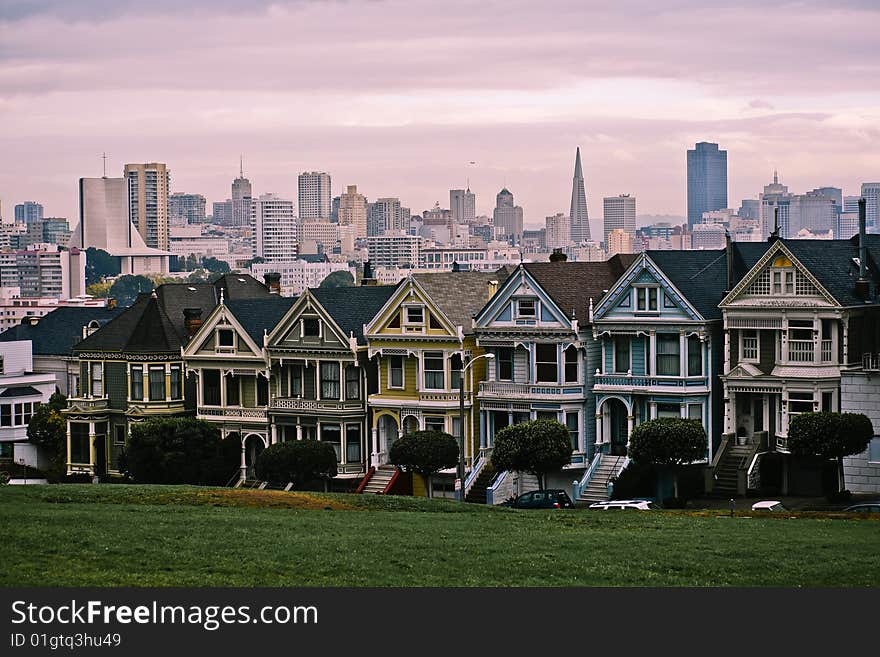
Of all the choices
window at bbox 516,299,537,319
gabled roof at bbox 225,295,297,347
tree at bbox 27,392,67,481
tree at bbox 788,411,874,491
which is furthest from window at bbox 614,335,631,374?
tree at bbox 27,392,67,481

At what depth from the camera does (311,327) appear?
67250mm

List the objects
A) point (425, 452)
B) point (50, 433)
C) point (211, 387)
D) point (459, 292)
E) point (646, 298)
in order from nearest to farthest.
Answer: point (646, 298), point (425, 452), point (459, 292), point (211, 387), point (50, 433)

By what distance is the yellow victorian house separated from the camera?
2530 inches

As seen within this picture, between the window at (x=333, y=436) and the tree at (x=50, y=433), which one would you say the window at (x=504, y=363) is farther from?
the tree at (x=50, y=433)

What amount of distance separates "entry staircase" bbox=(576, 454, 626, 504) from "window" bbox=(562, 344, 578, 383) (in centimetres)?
284

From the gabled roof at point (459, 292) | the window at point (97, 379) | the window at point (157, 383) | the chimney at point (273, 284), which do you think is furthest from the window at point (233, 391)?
the chimney at point (273, 284)

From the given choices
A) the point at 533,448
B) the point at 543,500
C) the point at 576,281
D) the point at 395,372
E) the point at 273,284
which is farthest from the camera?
the point at 273,284

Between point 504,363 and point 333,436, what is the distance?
23.4 feet

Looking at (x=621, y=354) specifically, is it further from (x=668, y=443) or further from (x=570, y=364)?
(x=668, y=443)

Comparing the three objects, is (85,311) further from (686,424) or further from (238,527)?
(238,527)

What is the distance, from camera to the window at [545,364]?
62375 mm

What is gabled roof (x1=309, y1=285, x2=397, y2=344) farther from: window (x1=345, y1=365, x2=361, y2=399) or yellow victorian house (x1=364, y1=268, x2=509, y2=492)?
window (x1=345, y1=365, x2=361, y2=399)

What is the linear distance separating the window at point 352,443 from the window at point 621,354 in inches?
399

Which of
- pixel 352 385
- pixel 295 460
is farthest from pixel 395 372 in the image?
pixel 295 460
